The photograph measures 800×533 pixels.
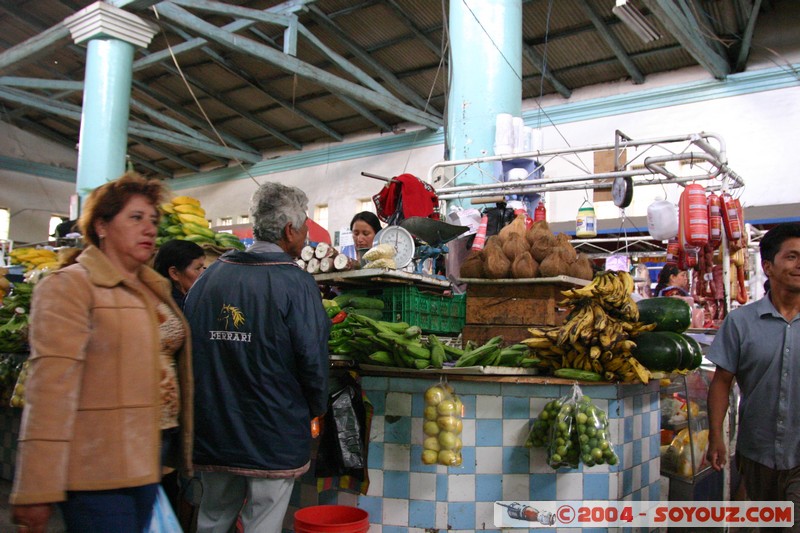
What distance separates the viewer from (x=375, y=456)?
3.40 meters

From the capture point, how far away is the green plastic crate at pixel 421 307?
4.09m

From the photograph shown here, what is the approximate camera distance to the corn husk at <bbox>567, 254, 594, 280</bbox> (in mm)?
3865

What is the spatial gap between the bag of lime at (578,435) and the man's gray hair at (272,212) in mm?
1536

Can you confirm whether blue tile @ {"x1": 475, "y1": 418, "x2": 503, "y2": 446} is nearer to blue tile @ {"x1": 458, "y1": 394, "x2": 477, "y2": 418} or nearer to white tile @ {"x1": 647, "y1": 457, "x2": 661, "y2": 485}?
blue tile @ {"x1": 458, "y1": 394, "x2": 477, "y2": 418}

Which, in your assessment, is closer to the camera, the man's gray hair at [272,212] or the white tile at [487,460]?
the man's gray hair at [272,212]

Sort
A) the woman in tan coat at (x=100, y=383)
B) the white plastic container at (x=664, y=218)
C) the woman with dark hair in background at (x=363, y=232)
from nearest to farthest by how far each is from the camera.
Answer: the woman in tan coat at (x=100, y=383), the woman with dark hair in background at (x=363, y=232), the white plastic container at (x=664, y=218)

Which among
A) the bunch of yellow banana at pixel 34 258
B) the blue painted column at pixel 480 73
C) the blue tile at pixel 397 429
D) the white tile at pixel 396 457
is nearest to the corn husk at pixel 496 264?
the blue tile at pixel 397 429

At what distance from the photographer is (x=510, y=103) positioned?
734cm

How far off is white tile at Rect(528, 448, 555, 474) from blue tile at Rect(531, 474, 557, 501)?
0.08 ft

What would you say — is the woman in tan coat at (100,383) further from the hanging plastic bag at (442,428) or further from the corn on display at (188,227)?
the corn on display at (188,227)

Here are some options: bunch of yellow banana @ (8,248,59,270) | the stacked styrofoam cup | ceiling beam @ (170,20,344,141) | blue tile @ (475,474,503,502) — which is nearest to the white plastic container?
the stacked styrofoam cup

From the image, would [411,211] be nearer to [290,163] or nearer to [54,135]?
[290,163]

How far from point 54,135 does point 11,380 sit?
49.8 feet

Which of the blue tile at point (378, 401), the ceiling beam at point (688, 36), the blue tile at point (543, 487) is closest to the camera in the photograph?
the blue tile at point (543, 487)
